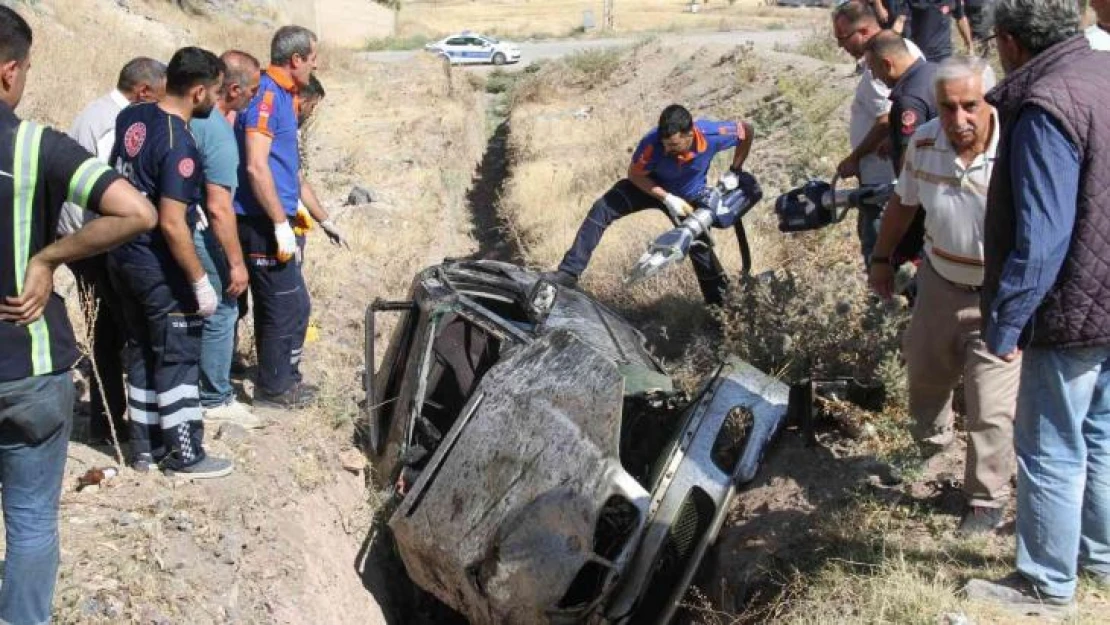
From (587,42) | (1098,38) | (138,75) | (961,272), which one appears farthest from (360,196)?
(587,42)

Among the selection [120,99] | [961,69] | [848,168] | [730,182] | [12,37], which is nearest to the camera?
[12,37]

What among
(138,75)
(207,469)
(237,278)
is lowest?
(207,469)

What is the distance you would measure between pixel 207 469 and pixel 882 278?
305 cm

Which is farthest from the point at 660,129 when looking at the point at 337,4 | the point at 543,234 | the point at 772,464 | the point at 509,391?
the point at 337,4

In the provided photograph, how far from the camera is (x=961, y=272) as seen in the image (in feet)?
13.0

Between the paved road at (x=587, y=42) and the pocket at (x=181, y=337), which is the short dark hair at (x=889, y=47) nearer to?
the pocket at (x=181, y=337)

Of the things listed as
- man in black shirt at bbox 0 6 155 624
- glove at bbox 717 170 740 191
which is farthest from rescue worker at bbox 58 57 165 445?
glove at bbox 717 170 740 191

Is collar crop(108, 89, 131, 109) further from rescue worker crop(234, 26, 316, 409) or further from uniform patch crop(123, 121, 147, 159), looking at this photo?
uniform patch crop(123, 121, 147, 159)

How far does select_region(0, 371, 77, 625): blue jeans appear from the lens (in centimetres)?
303

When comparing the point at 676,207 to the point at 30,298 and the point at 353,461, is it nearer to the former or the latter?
the point at 353,461

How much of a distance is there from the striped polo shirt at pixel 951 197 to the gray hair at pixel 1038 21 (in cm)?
69

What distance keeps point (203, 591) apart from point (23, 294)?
1570 mm

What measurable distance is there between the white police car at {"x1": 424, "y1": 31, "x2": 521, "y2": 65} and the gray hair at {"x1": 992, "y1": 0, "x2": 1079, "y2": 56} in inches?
1186

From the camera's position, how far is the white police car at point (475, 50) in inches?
1286
